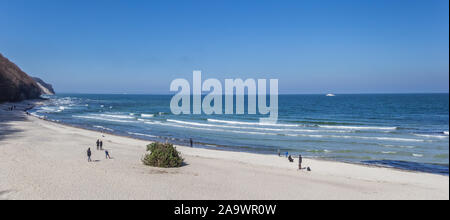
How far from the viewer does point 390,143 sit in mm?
28641

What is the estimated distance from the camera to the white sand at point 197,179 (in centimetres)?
1236

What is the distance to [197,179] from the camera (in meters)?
15.1

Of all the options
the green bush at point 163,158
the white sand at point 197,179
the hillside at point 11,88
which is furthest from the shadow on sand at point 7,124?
the hillside at point 11,88

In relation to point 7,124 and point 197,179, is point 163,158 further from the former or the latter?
point 7,124

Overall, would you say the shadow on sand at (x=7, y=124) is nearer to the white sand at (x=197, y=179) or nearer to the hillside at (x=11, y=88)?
the white sand at (x=197, y=179)

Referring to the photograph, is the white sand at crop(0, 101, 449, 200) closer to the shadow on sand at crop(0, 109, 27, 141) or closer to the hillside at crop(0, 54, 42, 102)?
the shadow on sand at crop(0, 109, 27, 141)

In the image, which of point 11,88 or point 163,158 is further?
point 11,88

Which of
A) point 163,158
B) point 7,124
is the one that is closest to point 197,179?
point 163,158

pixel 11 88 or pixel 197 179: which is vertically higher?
pixel 11 88

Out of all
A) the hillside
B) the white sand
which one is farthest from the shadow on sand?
the hillside

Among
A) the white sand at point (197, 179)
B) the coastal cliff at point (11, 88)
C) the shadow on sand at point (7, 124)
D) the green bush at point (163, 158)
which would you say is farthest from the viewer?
the coastal cliff at point (11, 88)
